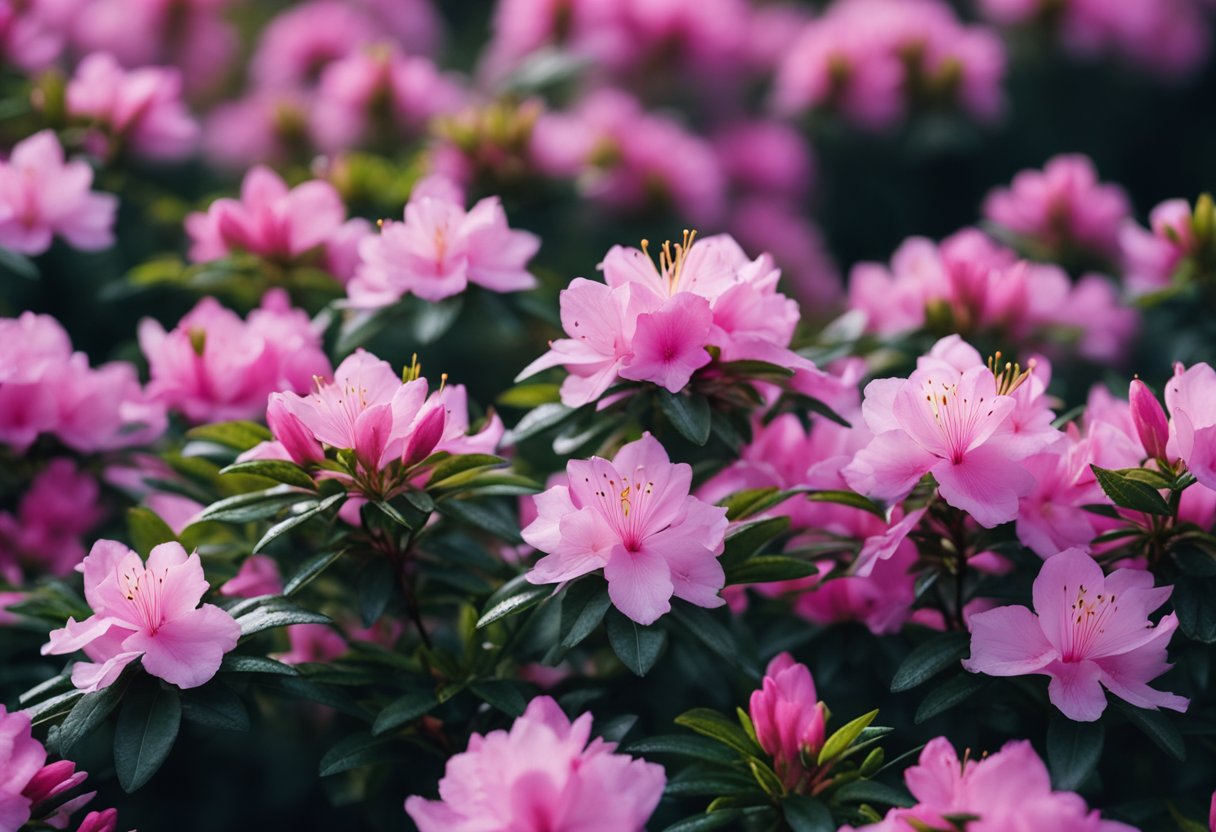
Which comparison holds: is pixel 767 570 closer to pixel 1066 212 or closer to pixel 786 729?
pixel 786 729

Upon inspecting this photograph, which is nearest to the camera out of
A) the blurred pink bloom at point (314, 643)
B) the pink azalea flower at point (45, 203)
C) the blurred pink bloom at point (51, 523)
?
the blurred pink bloom at point (314, 643)

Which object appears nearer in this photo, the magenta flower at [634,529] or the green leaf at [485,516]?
the magenta flower at [634,529]

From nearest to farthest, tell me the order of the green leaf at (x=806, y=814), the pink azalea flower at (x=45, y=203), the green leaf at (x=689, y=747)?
the green leaf at (x=806, y=814) < the green leaf at (x=689, y=747) < the pink azalea flower at (x=45, y=203)

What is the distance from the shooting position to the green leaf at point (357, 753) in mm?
1554

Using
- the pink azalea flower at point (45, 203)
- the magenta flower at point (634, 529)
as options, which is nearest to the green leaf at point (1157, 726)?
the magenta flower at point (634, 529)

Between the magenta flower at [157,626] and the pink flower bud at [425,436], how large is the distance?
0.91ft

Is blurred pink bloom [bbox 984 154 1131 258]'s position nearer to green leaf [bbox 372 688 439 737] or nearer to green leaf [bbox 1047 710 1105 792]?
green leaf [bbox 1047 710 1105 792]

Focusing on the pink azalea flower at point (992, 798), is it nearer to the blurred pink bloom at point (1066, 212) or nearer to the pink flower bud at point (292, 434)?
the pink flower bud at point (292, 434)

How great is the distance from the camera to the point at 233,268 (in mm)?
2184

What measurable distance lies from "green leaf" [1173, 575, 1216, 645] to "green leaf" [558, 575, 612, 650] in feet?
2.29

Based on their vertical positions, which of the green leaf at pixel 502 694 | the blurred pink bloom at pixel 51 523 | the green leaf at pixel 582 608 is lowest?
the blurred pink bloom at pixel 51 523

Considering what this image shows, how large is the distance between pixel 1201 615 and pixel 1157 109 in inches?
110

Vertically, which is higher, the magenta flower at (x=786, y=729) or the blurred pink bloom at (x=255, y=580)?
the magenta flower at (x=786, y=729)

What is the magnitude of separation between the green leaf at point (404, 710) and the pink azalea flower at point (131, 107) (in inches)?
54.8
